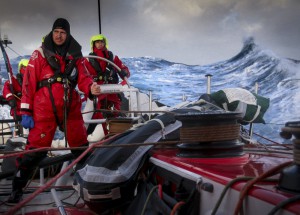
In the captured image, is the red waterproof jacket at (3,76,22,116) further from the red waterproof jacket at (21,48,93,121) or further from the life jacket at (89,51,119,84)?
the red waterproof jacket at (21,48,93,121)

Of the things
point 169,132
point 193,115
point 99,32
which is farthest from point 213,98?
point 99,32

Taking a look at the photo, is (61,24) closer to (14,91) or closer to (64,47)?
(64,47)

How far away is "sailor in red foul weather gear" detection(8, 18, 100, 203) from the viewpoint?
2.64 metres

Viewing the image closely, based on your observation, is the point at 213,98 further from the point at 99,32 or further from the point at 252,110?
the point at 99,32

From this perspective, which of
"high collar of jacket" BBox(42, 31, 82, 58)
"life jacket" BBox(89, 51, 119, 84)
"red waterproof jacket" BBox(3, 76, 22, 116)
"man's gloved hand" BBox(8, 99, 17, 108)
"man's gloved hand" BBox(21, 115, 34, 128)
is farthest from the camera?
"red waterproof jacket" BBox(3, 76, 22, 116)

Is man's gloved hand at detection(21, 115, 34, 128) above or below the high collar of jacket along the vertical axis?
below

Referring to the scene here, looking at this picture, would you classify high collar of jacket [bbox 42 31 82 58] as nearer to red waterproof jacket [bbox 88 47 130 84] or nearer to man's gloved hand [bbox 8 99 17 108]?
red waterproof jacket [bbox 88 47 130 84]

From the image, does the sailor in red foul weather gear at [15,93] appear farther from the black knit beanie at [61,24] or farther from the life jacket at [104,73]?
the black knit beanie at [61,24]

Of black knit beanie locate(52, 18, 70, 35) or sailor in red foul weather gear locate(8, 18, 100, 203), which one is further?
black knit beanie locate(52, 18, 70, 35)

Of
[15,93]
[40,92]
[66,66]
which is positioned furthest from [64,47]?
[15,93]

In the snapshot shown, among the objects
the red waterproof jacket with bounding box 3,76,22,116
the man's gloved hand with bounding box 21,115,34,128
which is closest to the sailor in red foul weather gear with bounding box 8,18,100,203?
the man's gloved hand with bounding box 21,115,34,128

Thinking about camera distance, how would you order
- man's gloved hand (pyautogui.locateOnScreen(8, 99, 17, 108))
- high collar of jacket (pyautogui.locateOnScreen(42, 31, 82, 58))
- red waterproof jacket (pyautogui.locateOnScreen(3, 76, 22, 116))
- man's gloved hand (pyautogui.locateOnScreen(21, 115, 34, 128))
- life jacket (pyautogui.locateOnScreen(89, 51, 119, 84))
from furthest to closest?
red waterproof jacket (pyautogui.locateOnScreen(3, 76, 22, 116))
man's gloved hand (pyautogui.locateOnScreen(8, 99, 17, 108))
life jacket (pyautogui.locateOnScreen(89, 51, 119, 84))
high collar of jacket (pyautogui.locateOnScreen(42, 31, 82, 58))
man's gloved hand (pyautogui.locateOnScreen(21, 115, 34, 128))

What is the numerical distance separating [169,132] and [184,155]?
458 mm

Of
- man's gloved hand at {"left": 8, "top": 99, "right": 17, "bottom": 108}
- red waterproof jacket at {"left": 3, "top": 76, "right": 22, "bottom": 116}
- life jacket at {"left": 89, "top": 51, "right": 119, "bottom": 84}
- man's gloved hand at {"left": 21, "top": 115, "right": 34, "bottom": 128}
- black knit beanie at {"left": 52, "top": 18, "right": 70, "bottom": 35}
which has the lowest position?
man's gloved hand at {"left": 21, "top": 115, "right": 34, "bottom": 128}
